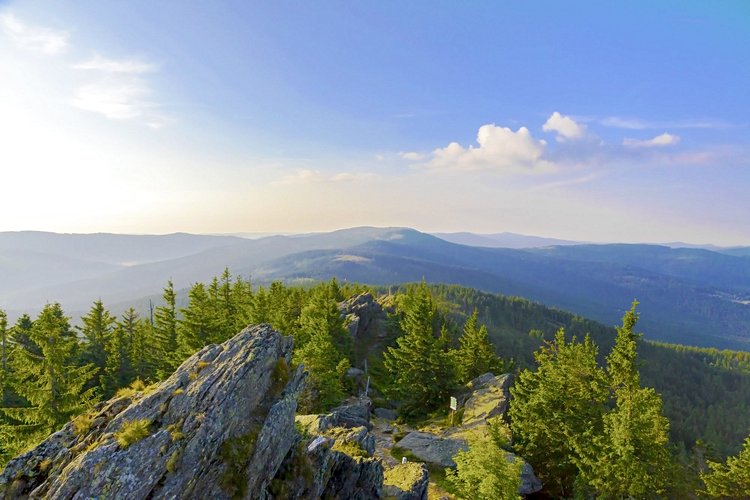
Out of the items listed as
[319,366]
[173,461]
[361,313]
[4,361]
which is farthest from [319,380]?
[361,313]

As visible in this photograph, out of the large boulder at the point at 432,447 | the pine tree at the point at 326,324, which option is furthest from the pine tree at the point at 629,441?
the pine tree at the point at 326,324

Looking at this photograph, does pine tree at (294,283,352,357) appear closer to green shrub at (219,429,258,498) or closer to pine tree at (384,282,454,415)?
pine tree at (384,282,454,415)

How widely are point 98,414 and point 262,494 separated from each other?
8944 millimetres

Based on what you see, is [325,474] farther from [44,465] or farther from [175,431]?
[44,465]

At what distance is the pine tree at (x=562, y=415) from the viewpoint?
3562 centimetres

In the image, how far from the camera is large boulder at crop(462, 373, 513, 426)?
144 ft

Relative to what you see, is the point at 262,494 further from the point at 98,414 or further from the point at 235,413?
the point at 98,414

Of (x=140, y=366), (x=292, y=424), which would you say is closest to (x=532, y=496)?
(x=292, y=424)

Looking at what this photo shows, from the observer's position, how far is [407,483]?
86.2ft

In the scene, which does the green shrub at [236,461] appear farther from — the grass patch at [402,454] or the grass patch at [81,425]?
the grass patch at [402,454]

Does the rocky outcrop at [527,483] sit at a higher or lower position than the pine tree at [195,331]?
lower

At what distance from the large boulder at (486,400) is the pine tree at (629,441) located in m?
12.2

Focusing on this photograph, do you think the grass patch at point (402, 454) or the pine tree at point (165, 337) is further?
the pine tree at point (165, 337)

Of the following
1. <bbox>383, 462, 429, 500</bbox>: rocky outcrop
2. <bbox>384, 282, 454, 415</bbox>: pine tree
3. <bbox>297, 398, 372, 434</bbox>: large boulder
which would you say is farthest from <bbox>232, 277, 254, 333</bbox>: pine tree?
<bbox>383, 462, 429, 500</bbox>: rocky outcrop
